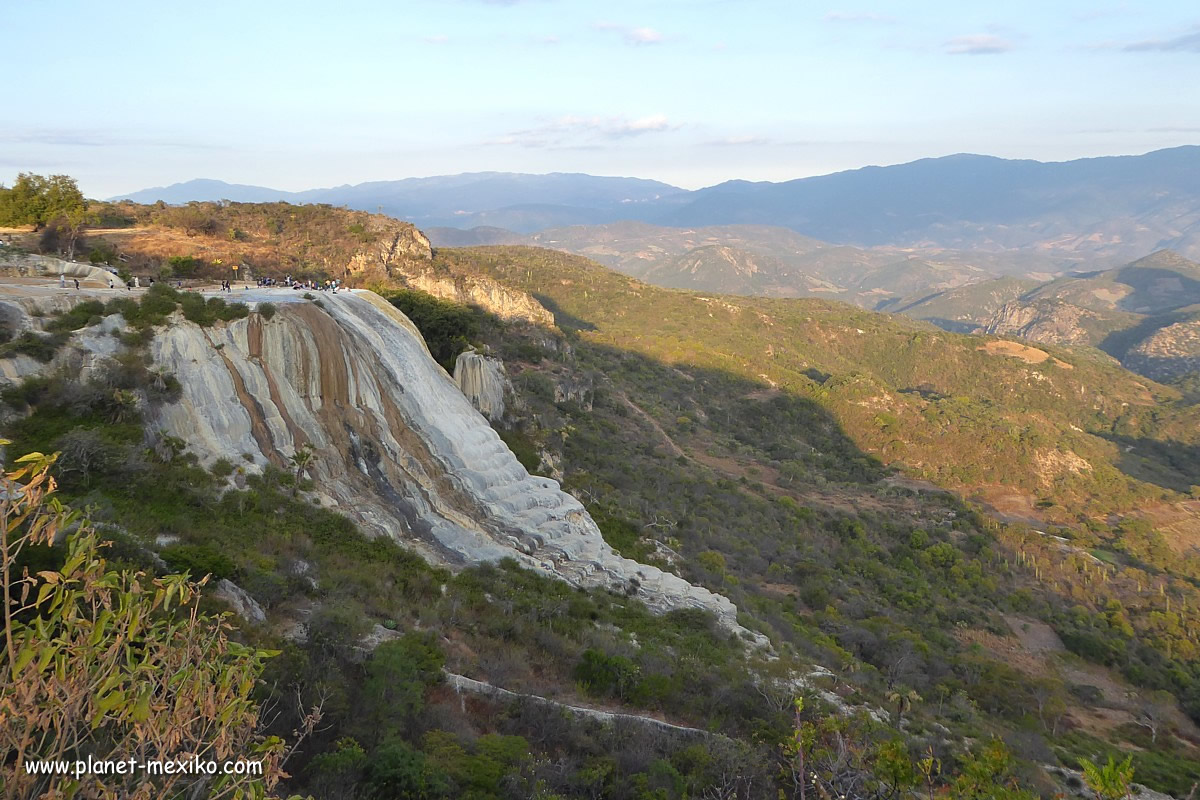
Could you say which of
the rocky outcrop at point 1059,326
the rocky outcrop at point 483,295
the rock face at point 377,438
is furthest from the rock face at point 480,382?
the rocky outcrop at point 1059,326

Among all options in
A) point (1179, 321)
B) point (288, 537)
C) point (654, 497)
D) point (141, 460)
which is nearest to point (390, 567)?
point (288, 537)

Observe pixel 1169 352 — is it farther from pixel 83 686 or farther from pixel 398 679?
pixel 83 686

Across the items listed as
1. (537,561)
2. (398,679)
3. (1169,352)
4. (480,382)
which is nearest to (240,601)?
(398,679)

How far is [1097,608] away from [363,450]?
49043 mm

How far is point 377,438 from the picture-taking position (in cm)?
2030

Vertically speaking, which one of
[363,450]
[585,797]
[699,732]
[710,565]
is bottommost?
[710,565]

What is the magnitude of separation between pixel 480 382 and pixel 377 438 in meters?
7.68

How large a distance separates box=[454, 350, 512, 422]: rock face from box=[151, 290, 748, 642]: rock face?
10.2 ft

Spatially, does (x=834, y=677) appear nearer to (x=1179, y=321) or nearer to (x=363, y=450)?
(x=363, y=450)

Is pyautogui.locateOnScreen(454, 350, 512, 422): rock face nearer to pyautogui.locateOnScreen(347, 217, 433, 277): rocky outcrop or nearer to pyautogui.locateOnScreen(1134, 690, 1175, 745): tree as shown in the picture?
pyautogui.locateOnScreen(347, 217, 433, 277): rocky outcrop

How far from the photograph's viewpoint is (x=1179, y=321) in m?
161

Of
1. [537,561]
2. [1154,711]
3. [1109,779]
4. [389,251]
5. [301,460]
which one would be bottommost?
[1154,711]

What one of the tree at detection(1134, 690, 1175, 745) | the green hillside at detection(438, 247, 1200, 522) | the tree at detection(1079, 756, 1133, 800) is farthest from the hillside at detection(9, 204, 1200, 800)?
the green hillside at detection(438, 247, 1200, 522)

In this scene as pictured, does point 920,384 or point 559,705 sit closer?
point 559,705
